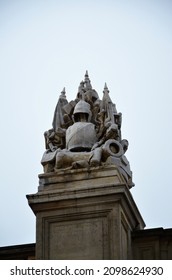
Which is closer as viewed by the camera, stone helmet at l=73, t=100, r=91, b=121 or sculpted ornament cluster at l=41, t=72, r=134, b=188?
sculpted ornament cluster at l=41, t=72, r=134, b=188

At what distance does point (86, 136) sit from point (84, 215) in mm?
2266

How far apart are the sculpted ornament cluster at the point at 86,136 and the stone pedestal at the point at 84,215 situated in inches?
13.0

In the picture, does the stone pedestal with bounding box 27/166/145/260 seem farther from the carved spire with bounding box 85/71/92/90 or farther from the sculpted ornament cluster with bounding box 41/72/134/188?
the carved spire with bounding box 85/71/92/90

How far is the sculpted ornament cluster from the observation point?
32406mm

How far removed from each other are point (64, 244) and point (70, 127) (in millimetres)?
3288

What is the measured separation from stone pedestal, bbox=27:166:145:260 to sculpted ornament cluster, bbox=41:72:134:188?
330mm

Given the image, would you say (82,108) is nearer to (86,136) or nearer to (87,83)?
(86,136)

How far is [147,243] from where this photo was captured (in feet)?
105

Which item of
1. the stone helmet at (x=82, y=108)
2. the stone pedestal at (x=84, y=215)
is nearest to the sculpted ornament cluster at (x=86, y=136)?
the stone helmet at (x=82, y=108)

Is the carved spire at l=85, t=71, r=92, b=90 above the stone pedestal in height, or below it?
above

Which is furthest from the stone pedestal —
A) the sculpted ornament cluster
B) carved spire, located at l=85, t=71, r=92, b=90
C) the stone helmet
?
carved spire, located at l=85, t=71, r=92, b=90

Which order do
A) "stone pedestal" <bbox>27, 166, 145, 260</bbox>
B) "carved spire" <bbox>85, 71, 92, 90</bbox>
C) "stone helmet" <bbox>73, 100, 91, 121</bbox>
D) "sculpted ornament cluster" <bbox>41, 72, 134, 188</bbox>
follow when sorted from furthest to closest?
"carved spire" <bbox>85, 71, 92, 90</bbox> → "stone helmet" <bbox>73, 100, 91, 121</bbox> → "sculpted ornament cluster" <bbox>41, 72, 134, 188</bbox> → "stone pedestal" <bbox>27, 166, 145, 260</bbox>

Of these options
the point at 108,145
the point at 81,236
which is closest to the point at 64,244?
the point at 81,236

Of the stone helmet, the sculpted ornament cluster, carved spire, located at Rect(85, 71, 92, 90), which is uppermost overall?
carved spire, located at Rect(85, 71, 92, 90)
